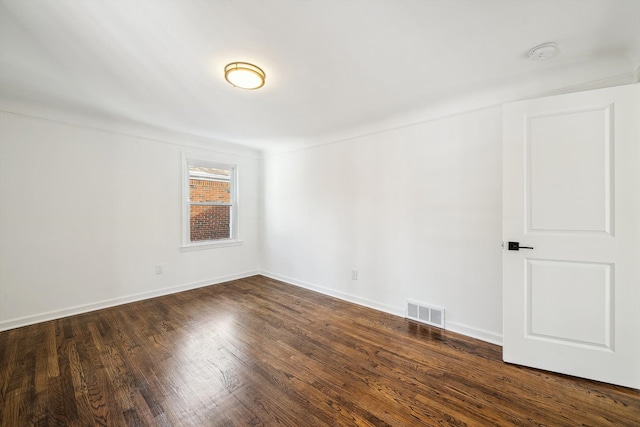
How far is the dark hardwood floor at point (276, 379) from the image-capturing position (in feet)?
4.99

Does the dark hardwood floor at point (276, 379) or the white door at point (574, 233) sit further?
the white door at point (574, 233)

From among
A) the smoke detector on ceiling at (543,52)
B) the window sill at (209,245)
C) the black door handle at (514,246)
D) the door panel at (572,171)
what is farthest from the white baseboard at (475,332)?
the window sill at (209,245)

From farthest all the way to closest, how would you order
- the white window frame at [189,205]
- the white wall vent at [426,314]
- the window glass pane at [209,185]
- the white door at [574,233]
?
1. the window glass pane at [209,185]
2. the white window frame at [189,205]
3. the white wall vent at [426,314]
4. the white door at [574,233]

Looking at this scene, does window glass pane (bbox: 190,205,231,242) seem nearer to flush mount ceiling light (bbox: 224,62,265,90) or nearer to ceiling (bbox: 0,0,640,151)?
ceiling (bbox: 0,0,640,151)

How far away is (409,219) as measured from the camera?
2.92m

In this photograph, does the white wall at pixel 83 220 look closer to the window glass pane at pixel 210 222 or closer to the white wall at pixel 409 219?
the window glass pane at pixel 210 222

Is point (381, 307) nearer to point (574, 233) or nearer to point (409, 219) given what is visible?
point (409, 219)

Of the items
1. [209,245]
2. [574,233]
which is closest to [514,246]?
[574,233]

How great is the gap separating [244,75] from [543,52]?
225 cm

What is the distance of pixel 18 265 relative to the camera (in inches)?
106

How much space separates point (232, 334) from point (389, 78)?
288 centimetres

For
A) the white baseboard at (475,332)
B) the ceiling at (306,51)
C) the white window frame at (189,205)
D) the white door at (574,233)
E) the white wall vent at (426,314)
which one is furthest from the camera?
the white window frame at (189,205)

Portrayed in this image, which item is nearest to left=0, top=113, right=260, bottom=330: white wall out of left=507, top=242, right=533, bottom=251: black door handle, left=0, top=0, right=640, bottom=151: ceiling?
left=0, top=0, right=640, bottom=151: ceiling

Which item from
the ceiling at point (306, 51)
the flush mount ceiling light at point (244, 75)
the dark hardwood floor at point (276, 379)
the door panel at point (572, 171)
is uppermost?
the ceiling at point (306, 51)
